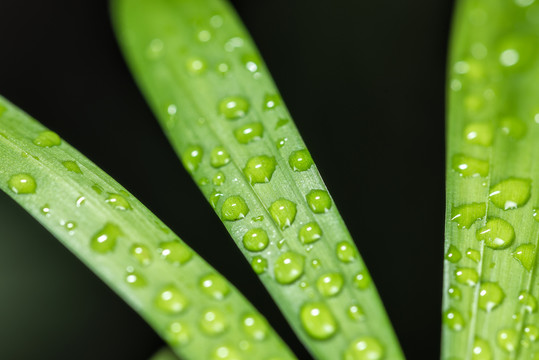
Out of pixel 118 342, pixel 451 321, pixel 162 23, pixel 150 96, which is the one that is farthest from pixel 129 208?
pixel 118 342

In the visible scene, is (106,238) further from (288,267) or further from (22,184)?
(288,267)

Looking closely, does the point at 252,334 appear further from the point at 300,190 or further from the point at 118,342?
the point at 118,342

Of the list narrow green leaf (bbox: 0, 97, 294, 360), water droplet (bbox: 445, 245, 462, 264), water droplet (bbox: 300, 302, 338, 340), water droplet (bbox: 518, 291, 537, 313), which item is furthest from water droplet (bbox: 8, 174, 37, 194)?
water droplet (bbox: 518, 291, 537, 313)

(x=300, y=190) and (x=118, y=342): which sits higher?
(x=300, y=190)

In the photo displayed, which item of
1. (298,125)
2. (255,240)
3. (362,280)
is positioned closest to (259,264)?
(255,240)

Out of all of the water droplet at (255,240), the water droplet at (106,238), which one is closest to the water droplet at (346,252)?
the water droplet at (255,240)

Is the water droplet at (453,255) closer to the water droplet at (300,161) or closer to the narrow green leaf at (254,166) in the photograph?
the narrow green leaf at (254,166)

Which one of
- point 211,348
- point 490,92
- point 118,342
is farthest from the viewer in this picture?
point 118,342
